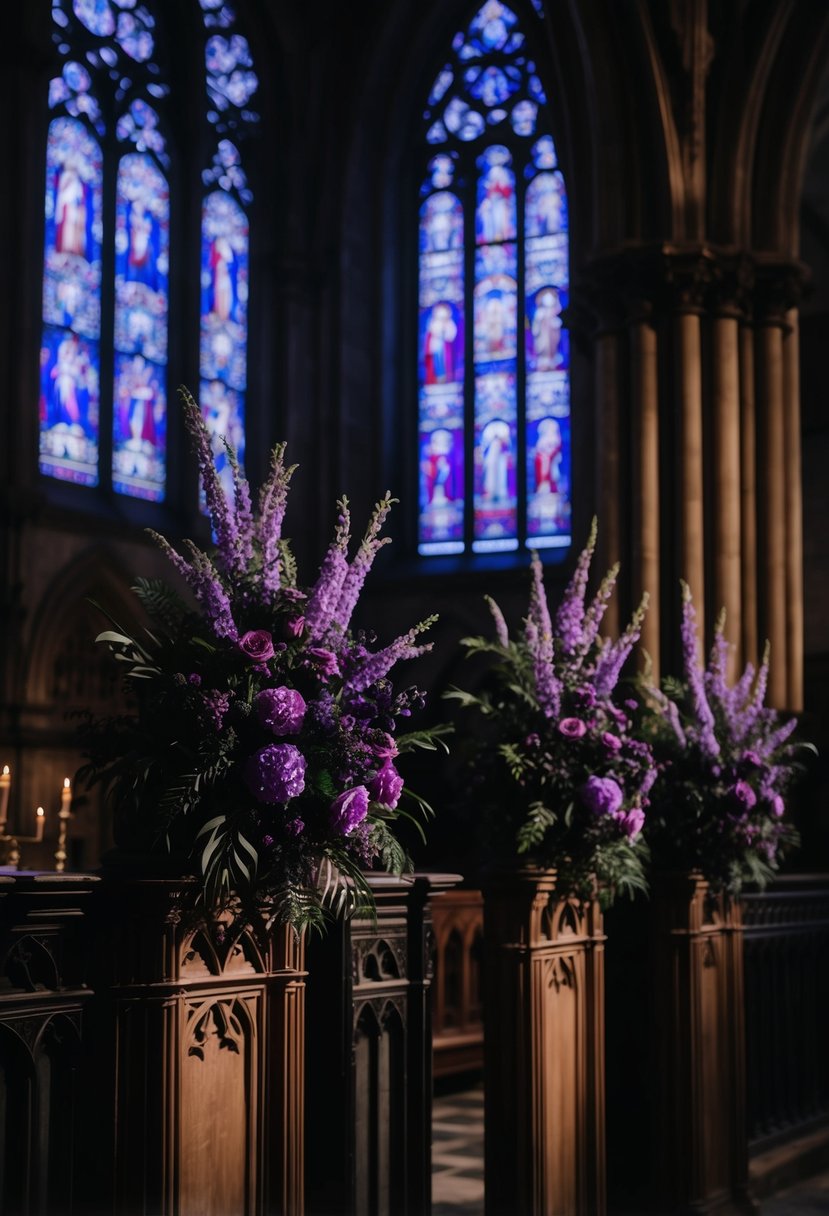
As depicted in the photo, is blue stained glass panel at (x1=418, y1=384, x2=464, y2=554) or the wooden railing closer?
the wooden railing

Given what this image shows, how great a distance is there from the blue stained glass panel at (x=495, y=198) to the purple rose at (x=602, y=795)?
36.9 feet

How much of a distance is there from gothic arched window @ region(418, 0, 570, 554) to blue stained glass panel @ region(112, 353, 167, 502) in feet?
8.77

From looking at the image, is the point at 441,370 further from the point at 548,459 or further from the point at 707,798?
the point at 707,798

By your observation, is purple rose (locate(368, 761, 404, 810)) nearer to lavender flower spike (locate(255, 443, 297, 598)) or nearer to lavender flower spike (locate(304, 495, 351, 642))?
lavender flower spike (locate(304, 495, 351, 642))

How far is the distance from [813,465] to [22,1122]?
1272cm

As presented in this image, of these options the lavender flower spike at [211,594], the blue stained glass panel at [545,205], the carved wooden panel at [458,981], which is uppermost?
the blue stained glass panel at [545,205]

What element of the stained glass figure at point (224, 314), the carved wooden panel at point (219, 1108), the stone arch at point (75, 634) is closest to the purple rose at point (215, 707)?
the carved wooden panel at point (219, 1108)

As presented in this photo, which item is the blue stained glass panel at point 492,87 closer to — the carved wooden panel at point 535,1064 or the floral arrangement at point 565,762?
the floral arrangement at point 565,762

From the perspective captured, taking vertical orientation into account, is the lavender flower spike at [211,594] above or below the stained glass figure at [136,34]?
below

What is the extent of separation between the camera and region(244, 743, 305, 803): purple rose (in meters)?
3.19

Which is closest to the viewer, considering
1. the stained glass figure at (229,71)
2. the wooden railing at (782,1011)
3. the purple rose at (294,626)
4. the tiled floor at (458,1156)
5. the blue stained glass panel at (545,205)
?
the purple rose at (294,626)

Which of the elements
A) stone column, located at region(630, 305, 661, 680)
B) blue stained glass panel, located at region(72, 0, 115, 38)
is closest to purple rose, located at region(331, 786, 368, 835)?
stone column, located at region(630, 305, 661, 680)

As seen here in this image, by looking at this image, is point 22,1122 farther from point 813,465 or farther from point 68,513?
point 813,465

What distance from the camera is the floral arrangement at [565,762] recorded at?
497 cm
